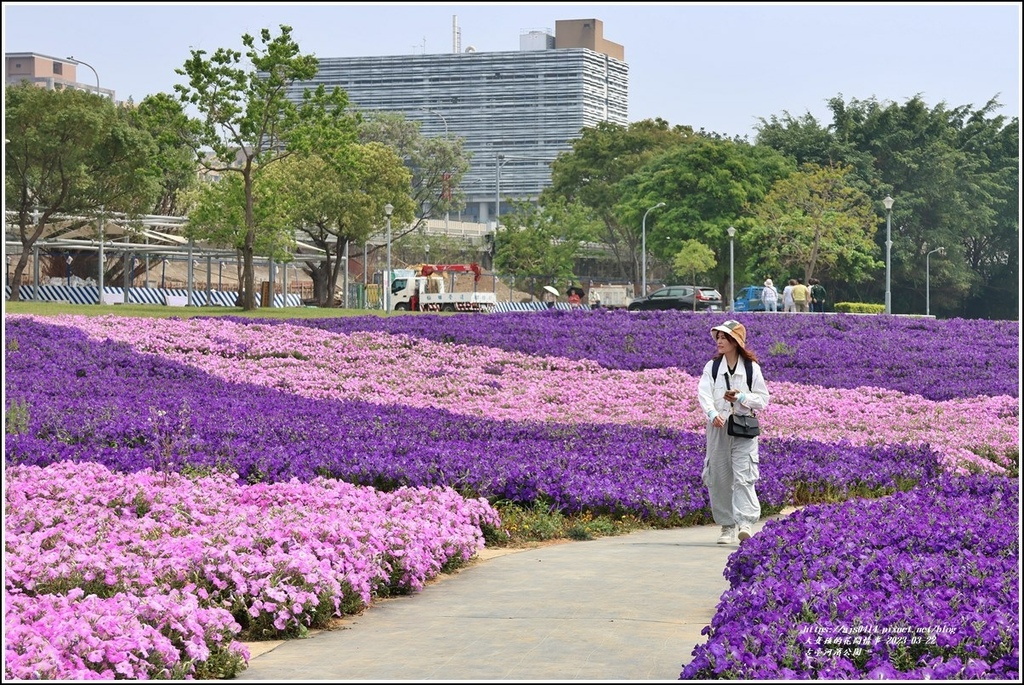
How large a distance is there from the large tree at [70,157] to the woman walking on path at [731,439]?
34.7m

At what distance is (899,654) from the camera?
549 centimetres

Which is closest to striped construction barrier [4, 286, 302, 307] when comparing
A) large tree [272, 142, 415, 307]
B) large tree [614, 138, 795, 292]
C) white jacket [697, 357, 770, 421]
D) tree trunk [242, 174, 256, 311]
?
large tree [272, 142, 415, 307]

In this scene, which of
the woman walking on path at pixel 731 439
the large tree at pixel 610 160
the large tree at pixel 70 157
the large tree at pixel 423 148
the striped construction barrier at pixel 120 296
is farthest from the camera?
the large tree at pixel 423 148

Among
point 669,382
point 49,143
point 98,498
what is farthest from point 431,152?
point 98,498

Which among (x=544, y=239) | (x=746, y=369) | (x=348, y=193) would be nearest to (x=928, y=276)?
(x=544, y=239)

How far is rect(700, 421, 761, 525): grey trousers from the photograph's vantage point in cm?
1134

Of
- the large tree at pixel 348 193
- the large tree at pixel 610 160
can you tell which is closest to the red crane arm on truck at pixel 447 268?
the large tree at pixel 348 193

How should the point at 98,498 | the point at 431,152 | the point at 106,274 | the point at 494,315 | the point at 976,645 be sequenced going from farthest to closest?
the point at 431,152 → the point at 106,274 → the point at 494,315 → the point at 98,498 → the point at 976,645

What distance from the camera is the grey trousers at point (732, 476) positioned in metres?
11.3

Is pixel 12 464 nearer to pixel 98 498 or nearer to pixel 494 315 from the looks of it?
pixel 98 498

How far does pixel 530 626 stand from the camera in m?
7.46

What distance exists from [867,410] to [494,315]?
1197cm

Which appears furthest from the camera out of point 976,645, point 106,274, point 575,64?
point 106,274

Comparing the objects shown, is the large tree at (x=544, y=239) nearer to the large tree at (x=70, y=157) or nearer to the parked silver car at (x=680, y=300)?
the parked silver car at (x=680, y=300)
